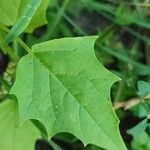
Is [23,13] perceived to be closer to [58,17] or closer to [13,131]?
[13,131]

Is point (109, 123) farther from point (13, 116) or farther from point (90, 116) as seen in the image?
point (13, 116)

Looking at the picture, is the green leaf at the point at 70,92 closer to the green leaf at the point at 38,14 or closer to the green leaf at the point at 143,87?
the green leaf at the point at 38,14

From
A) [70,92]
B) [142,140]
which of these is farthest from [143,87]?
[70,92]

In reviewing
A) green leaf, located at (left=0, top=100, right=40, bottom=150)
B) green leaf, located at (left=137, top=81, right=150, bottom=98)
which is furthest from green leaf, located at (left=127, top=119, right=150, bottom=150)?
green leaf, located at (left=0, top=100, right=40, bottom=150)

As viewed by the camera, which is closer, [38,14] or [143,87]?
[38,14]

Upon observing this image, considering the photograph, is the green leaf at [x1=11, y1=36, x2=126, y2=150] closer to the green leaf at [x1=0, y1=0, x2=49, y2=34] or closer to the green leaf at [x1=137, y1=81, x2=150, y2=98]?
the green leaf at [x1=0, y1=0, x2=49, y2=34]

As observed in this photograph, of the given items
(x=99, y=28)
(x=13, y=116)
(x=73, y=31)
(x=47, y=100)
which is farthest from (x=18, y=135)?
(x=99, y=28)
